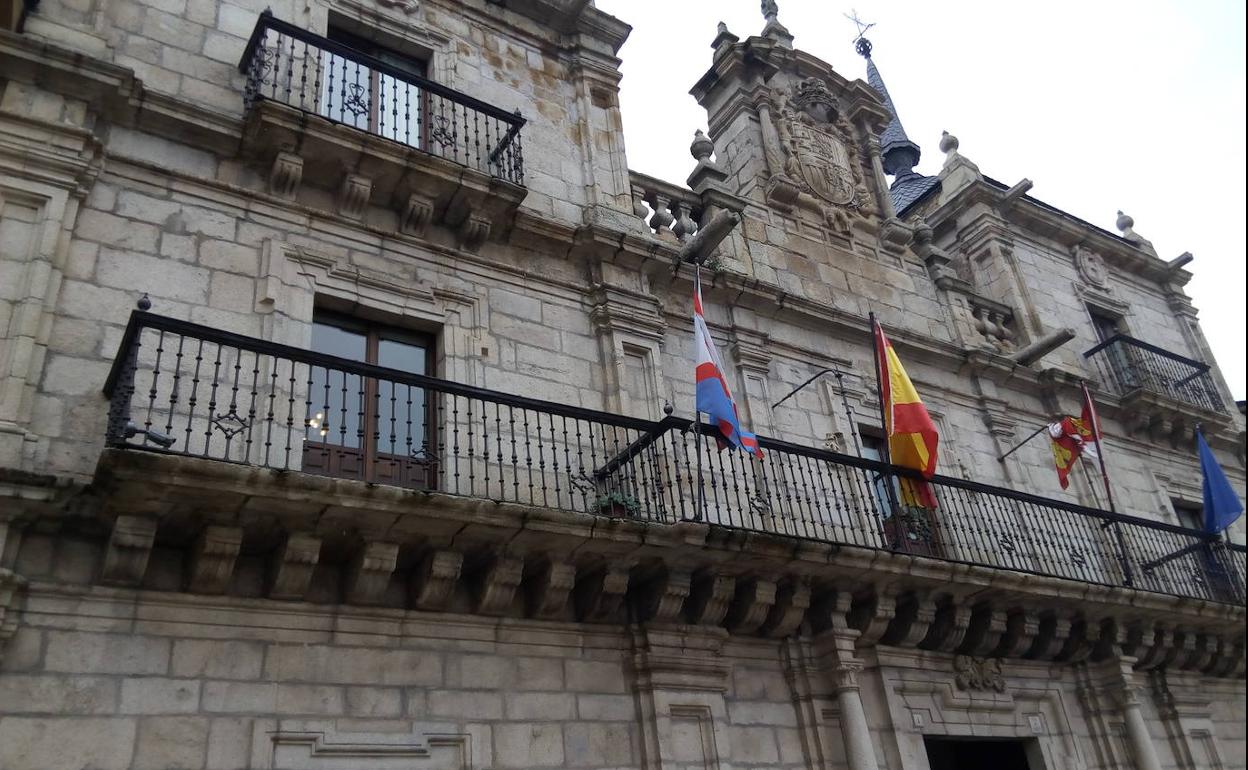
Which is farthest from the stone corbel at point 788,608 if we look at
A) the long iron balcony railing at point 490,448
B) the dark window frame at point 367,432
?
the dark window frame at point 367,432

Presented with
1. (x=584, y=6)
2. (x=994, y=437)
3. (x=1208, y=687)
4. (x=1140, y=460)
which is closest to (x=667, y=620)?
(x=994, y=437)

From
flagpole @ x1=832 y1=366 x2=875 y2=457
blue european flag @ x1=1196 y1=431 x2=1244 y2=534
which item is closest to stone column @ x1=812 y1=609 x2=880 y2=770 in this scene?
flagpole @ x1=832 y1=366 x2=875 y2=457

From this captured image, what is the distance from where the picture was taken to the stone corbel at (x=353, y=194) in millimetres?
8461

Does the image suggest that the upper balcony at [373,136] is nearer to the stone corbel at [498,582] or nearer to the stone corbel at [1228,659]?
the stone corbel at [498,582]

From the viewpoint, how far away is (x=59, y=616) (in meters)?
5.83

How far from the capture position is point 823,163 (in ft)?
43.6

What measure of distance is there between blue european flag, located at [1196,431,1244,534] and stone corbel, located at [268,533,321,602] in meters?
10.6

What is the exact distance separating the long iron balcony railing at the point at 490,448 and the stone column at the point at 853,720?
3.63 ft

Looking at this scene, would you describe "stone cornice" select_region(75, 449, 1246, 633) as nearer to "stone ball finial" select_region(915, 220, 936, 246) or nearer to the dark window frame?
the dark window frame

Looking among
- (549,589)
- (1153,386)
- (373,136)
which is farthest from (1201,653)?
(373,136)

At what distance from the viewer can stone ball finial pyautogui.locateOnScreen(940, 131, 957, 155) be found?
16769 millimetres

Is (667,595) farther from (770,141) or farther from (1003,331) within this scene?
(1003,331)

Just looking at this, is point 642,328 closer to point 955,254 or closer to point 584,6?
point 584,6

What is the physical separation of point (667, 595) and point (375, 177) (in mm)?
4273
